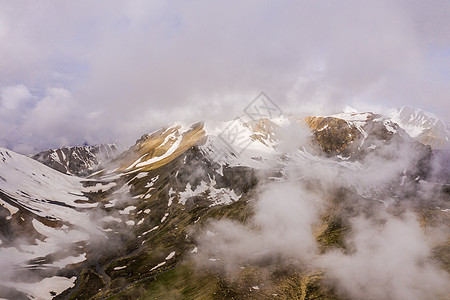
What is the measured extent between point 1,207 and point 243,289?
172078mm

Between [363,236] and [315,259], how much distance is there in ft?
161

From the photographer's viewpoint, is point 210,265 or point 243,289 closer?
point 243,289

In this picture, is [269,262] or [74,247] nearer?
[269,262]

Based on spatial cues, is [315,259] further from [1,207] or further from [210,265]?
[1,207]

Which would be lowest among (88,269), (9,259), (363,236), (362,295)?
(362,295)

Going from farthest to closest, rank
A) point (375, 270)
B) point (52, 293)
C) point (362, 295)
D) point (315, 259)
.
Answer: point (315, 259) → point (375, 270) → point (52, 293) → point (362, 295)

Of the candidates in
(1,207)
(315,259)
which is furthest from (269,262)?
(1,207)

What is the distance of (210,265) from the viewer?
512 feet

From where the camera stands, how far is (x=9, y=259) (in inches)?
5763

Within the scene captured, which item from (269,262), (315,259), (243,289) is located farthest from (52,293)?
(315,259)

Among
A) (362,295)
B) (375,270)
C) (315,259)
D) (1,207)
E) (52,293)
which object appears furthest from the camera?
(1,207)

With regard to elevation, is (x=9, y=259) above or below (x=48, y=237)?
below

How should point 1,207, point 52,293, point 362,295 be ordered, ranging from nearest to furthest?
point 362,295, point 52,293, point 1,207

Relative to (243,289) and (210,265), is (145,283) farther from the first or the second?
(243,289)
